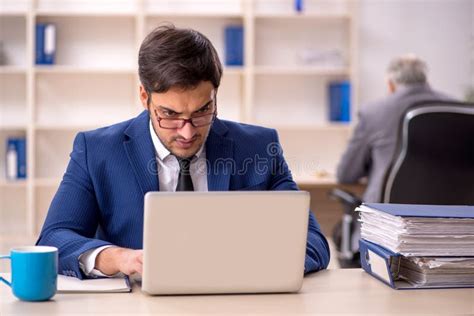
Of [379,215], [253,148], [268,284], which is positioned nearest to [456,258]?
[379,215]

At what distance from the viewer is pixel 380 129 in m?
3.97

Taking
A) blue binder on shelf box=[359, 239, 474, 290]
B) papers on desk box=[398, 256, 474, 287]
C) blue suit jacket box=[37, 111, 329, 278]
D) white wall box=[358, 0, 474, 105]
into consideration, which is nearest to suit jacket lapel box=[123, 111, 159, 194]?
blue suit jacket box=[37, 111, 329, 278]

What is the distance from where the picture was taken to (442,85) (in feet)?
19.5

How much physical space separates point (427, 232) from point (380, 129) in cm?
233

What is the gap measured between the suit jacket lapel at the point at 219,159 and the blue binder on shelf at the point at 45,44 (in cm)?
373

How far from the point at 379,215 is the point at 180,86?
0.59 metres

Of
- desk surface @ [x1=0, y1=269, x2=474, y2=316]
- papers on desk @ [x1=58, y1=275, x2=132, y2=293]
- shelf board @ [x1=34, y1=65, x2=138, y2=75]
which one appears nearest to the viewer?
desk surface @ [x1=0, y1=269, x2=474, y2=316]

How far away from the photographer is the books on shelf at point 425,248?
1.68m

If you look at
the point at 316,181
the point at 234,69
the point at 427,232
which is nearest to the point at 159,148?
the point at 427,232

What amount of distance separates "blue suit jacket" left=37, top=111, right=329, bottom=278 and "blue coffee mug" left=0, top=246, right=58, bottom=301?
316 mm

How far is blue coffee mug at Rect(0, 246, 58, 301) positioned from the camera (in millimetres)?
1504

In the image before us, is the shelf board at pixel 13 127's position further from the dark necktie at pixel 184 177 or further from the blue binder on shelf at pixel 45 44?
the dark necktie at pixel 184 177

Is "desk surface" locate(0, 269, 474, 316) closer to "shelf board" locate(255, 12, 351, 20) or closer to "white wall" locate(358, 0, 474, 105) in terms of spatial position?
"shelf board" locate(255, 12, 351, 20)

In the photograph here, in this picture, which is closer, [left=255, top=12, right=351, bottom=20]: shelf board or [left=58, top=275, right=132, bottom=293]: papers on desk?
[left=58, top=275, right=132, bottom=293]: papers on desk
